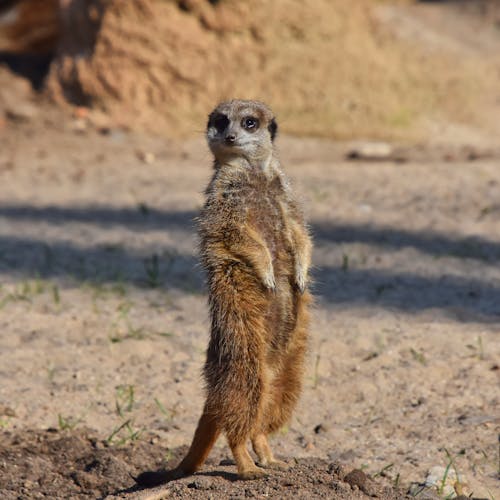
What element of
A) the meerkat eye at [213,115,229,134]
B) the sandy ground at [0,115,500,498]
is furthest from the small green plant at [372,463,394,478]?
the meerkat eye at [213,115,229,134]

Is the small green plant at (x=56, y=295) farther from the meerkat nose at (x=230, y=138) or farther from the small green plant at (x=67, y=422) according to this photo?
the meerkat nose at (x=230, y=138)

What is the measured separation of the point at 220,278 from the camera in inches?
120

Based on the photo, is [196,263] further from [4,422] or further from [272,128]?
[272,128]

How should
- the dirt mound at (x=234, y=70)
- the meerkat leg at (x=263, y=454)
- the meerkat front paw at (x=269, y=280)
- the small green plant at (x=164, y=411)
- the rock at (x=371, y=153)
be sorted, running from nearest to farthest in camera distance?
the meerkat front paw at (x=269, y=280)
the meerkat leg at (x=263, y=454)
the small green plant at (x=164, y=411)
the rock at (x=371, y=153)
the dirt mound at (x=234, y=70)

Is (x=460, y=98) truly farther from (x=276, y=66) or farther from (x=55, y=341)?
(x=55, y=341)

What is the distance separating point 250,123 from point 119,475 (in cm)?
137

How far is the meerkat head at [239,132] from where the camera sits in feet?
10.5

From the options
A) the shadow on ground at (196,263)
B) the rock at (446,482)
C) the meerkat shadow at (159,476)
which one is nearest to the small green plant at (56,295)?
the shadow on ground at (196,263)

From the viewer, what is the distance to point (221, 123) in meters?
3.27

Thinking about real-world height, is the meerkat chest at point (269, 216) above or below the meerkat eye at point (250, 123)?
below

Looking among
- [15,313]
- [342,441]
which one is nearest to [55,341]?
[15,313]

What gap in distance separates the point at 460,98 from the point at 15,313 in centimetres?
588

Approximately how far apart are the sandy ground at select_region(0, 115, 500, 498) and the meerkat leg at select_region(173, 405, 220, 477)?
0.18 metres

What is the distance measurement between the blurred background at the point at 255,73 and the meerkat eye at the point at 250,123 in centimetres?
536
